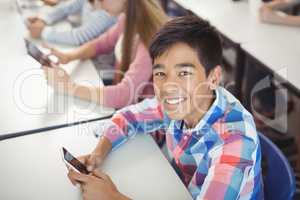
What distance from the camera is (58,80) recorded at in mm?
1561

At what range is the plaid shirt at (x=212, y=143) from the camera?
960mm

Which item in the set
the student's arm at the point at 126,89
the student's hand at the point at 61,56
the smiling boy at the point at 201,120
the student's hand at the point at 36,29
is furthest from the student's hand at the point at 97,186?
the student's hand at the point at 36,29

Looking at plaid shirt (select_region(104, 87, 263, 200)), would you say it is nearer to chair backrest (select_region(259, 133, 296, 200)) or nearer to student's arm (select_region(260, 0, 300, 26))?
chair backrest (select_region(259, 133, 296, 200))

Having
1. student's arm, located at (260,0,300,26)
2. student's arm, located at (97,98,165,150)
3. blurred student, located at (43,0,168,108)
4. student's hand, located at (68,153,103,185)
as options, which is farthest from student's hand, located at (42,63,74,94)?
student's arm, located at (260,0,300,26)

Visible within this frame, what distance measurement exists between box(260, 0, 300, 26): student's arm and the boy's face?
109 cm

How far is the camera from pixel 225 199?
3.09 feet

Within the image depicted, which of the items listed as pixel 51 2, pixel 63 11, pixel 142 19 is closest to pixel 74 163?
pixel 142 19

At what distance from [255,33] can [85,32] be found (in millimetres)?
853

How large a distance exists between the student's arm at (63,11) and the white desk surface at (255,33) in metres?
0.66

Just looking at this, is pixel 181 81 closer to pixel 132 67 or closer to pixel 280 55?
pixel 132 67

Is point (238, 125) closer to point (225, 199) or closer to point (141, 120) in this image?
point (225, 199)

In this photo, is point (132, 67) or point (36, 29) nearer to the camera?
point (132, 67)

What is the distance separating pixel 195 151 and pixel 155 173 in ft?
0.43

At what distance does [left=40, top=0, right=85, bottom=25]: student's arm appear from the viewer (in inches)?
89.9
